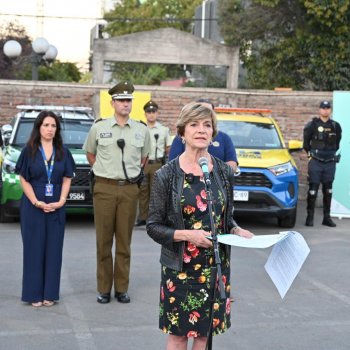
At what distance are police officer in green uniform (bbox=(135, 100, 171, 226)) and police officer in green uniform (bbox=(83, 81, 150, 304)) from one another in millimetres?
4353

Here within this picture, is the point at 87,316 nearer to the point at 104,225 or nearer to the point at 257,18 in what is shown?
the point at 104,225

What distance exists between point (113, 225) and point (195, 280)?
3015mm

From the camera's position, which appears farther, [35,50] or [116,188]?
[35,50]

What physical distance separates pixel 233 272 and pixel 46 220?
258 cm

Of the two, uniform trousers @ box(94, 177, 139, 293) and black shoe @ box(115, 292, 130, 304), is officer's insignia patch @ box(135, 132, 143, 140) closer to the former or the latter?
uniform trousers @ box(94, 177, 139, 293)

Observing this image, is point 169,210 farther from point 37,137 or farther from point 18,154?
point 18,154

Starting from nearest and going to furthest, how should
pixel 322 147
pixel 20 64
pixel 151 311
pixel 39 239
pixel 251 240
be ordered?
pixel 251 240 < pixel 151 311 < pixel 39 239 < pixel 322 147 < pixel 20 64

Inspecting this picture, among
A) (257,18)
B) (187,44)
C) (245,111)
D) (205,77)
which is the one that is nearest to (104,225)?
(245,111)

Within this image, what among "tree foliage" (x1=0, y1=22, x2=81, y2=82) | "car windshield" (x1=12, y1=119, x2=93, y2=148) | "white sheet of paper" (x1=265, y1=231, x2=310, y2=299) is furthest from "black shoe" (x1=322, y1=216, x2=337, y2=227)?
"tree foliage" (x1=0, y1=22, x2=81, y2=82)

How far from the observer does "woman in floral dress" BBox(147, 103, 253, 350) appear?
157 inches

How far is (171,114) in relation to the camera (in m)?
16.8

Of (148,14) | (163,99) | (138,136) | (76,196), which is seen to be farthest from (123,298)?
(148,14)

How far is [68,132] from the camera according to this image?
1234 cm

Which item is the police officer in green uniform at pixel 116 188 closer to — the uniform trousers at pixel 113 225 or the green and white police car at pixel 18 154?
the uniform trousers at pixel 113 225
